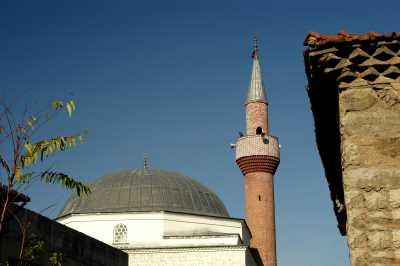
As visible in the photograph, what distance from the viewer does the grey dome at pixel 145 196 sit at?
21516 millimetres

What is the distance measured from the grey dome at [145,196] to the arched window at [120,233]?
1.86 feet

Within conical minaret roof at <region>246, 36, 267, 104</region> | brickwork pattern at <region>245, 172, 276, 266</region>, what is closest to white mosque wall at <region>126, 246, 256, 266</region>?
brickwork pattern at <region>245, 172, 276, 266</region>

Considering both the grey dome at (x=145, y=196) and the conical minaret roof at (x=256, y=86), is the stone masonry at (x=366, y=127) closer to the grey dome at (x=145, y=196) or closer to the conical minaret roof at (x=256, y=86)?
the grey dome at (x=145, y=196)

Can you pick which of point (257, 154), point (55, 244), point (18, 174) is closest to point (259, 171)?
point (257, 154)

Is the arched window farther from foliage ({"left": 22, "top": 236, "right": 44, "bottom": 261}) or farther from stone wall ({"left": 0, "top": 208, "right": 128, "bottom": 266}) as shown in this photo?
foliage ({"left": 22, "top": 236, "right": 44, "bottom": 261})

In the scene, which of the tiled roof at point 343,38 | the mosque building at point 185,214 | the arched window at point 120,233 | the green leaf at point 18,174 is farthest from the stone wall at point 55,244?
the arched window at point 120,233

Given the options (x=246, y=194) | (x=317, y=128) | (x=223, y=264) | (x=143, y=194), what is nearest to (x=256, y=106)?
(x=246, y=194)

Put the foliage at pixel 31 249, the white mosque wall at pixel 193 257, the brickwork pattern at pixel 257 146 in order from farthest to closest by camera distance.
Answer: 1. the brickwork pattern at pixel 257 146
2. the white mosque wall at pixel 193 257
3. the foliage at pixel 31 249

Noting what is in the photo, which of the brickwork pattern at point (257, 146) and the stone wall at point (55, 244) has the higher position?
the brickwork pattern at point (257, 146)

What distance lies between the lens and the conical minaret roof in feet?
84.6

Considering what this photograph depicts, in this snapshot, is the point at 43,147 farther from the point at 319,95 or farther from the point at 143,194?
the point at 143,194

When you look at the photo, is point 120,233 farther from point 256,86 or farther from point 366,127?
point 366,127

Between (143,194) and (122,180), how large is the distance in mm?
1428

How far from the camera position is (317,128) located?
5039mm
